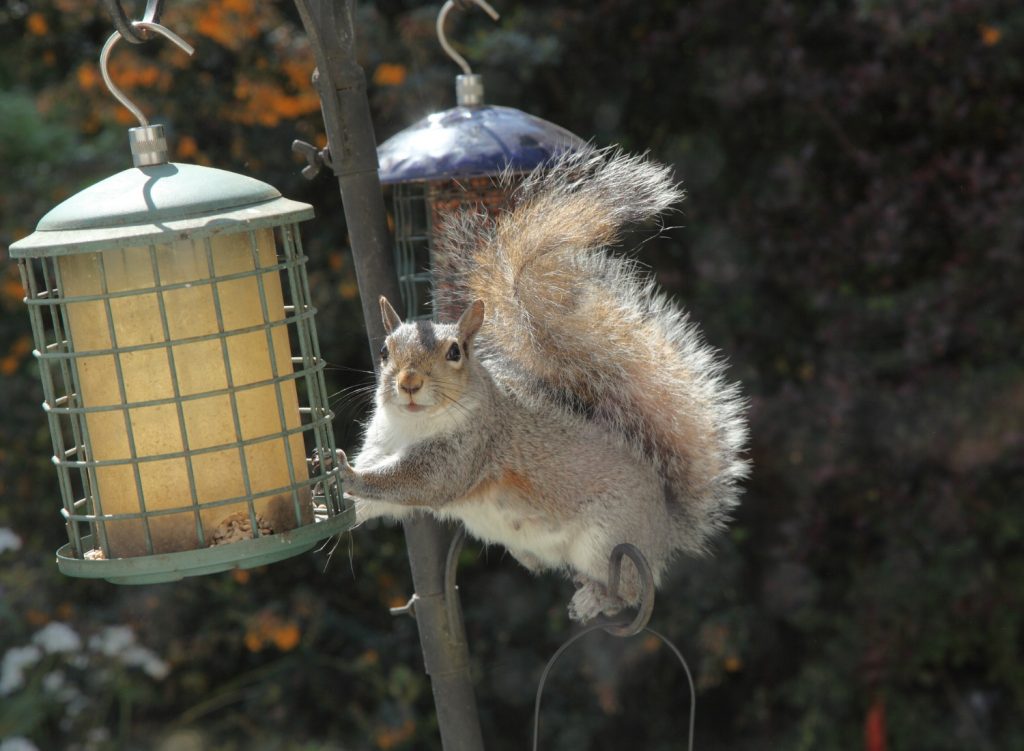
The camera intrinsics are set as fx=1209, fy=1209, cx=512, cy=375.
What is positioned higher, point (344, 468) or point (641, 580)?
point (344, 468)

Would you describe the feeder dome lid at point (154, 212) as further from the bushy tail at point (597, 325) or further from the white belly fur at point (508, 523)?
the white belly fur at point (508, 523)

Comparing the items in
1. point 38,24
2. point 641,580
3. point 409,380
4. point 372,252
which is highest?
point 38,24

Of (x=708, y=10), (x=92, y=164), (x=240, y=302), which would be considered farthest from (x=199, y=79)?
(x=240, y=302)

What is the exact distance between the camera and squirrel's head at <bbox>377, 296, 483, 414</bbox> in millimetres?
1256

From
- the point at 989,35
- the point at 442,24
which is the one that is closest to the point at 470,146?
the point at 442,24

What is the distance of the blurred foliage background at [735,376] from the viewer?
8.21 ft

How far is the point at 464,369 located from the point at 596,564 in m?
0.29

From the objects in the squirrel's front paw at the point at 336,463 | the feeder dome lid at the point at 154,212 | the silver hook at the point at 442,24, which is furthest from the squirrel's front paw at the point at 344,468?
the silver hook at the point at 442,24

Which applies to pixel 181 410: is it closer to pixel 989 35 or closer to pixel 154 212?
pixel 154 212

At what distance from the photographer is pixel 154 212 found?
3.49 ft

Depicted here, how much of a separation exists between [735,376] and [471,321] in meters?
1.37

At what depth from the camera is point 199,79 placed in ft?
8.81

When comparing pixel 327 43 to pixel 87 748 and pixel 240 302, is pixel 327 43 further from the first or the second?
pixel 87 748

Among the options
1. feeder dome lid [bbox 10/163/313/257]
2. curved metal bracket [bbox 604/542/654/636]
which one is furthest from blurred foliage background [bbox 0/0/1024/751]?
feeder dome lid [bbox 10/163/313/257]
